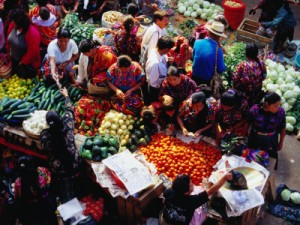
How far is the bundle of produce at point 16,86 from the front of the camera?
6281mm

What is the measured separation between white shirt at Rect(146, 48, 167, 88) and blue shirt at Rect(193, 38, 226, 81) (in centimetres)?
54

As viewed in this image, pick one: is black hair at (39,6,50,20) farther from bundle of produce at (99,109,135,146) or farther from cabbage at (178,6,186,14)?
cabbage at (178,6,186,14)

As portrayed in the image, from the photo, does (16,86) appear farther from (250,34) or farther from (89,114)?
(250,34)

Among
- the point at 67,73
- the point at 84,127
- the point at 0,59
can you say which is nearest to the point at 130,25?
the point at 67,73

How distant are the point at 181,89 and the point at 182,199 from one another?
190 centimetres

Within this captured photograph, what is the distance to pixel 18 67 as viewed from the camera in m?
6.55

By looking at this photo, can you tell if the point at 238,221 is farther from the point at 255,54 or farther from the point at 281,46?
the point at 281,46

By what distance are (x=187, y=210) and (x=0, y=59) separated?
419cm

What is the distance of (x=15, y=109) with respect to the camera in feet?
19.0

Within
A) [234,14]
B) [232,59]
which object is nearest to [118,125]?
[232,59]

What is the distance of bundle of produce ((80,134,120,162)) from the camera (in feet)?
17.1

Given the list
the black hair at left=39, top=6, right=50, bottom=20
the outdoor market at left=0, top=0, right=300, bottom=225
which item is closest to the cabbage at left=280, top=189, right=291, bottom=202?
the outdoor market at left=0, top=0, right=300, bottom=225

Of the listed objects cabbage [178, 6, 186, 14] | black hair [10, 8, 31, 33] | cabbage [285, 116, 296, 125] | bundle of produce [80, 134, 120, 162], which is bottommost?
cabbage [285, 116, 296, 125]

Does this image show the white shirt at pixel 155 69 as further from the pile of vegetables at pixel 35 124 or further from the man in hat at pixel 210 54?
the pile of vegetables at pixel 35 124
